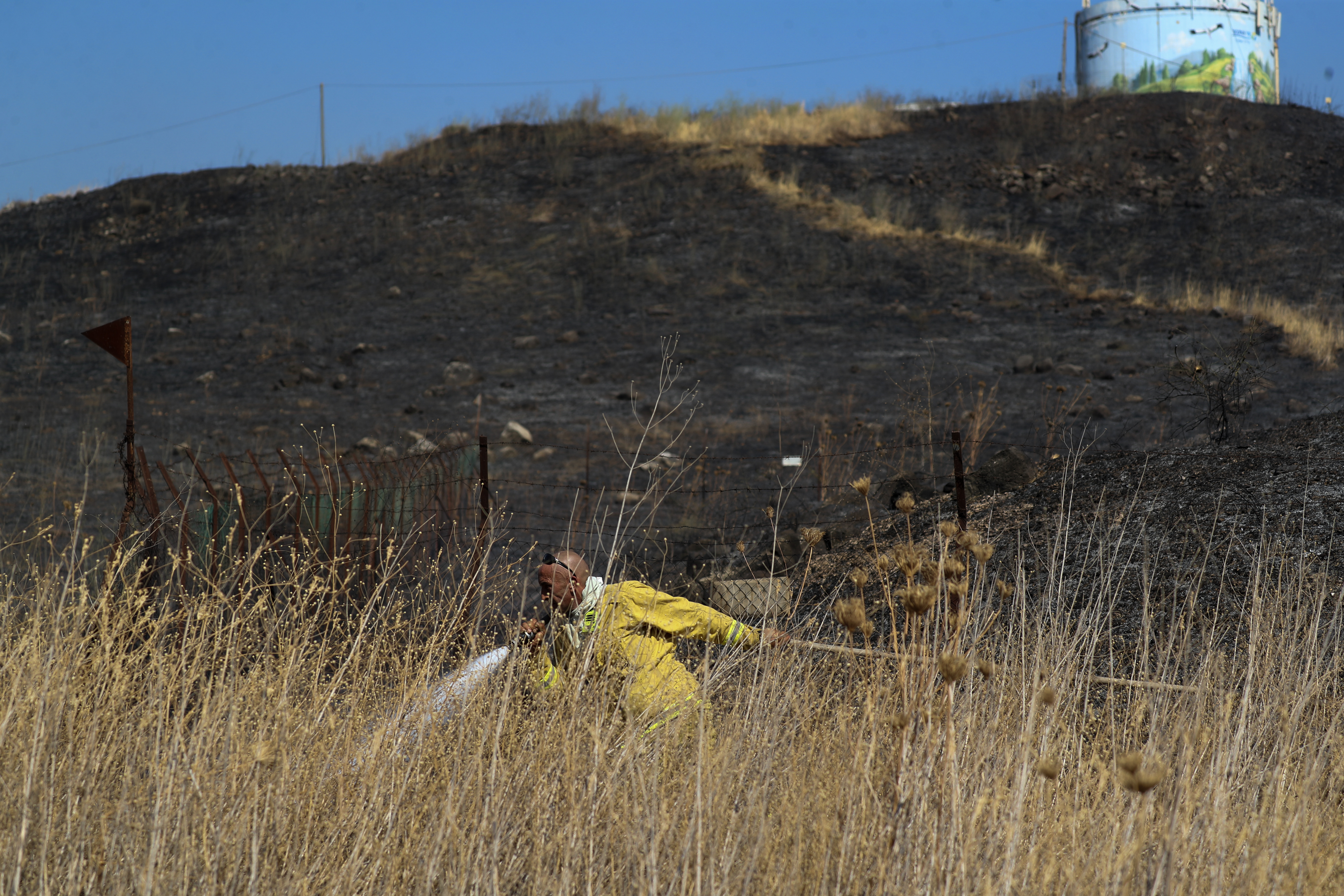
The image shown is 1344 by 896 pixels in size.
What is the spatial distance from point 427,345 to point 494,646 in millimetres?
12556

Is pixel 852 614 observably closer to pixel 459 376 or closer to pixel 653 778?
pixel 653 778

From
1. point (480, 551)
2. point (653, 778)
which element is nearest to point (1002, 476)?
point (480, 551)

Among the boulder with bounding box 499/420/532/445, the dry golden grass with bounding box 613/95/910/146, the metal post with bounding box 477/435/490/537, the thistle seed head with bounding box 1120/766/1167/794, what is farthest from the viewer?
the dry golden grass with bounding box 613/95/910/146

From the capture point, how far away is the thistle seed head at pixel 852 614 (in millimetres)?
1790

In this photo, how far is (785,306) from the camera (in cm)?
1755

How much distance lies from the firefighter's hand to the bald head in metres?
0.09

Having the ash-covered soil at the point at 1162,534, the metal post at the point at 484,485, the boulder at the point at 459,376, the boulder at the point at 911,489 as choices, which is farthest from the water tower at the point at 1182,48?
the metal post at the point at 484,485

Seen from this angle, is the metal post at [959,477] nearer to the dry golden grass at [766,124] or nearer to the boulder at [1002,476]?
the boulder at [1002,476]

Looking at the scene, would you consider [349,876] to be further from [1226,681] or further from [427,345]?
[427,345]

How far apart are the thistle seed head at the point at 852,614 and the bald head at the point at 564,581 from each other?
179cm

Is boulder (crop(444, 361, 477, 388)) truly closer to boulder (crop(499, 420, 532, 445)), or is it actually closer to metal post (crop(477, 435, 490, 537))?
boulder (crop(499, 420, 532, 445))

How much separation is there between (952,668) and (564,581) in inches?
86.3

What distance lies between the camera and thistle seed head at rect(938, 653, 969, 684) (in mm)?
1620

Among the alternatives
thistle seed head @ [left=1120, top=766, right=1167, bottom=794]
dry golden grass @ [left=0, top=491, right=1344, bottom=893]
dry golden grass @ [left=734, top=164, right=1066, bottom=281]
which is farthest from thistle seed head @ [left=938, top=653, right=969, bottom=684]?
dry golden grass @ [left=734, top=164, right=1066, bottom=281]
